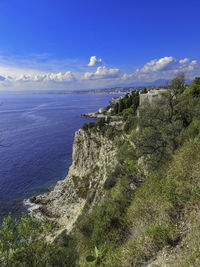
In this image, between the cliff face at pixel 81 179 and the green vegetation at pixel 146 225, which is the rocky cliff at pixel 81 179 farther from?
the green vegetation at pixel 146 225

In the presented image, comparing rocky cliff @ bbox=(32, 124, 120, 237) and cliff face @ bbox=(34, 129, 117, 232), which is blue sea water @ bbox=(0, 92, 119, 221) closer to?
rocky cliff @ bbox=(32, 124, 120, 237)

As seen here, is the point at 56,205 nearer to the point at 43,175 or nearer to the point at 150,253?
the point at 43,175

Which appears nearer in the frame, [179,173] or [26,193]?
[179,173]

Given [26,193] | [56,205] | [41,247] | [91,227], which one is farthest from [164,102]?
[26,193]

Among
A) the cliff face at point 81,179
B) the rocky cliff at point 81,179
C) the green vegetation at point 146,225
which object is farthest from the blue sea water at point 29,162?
the green vegetation at point 146,225

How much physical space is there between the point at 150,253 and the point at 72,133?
6938cm

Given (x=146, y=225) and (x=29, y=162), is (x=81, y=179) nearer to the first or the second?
(x=29, y=162)

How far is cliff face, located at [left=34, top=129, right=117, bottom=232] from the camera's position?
101 feet

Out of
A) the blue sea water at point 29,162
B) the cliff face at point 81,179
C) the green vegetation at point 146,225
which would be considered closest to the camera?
the green vegetation at point 146,225

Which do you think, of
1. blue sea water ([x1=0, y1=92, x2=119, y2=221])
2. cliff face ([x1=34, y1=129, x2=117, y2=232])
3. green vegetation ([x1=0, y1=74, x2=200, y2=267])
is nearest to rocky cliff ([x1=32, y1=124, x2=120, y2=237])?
cliff face ([x1=34, y1=129, x2=117, y2=232])

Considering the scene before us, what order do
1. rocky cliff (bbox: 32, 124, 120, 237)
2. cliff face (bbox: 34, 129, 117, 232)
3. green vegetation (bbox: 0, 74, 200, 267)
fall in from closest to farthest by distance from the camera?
green vegetation (bbox: 0, 74, 200, 267) < rocky cliff (bbox: 32, 124, 120, 237) < cliff face (bbox: 34, 129, 117, 232)

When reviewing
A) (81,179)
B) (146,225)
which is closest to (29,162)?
(81,179)

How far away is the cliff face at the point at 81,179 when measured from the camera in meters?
30.8

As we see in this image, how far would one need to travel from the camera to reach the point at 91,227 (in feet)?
45.7
